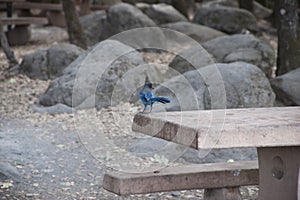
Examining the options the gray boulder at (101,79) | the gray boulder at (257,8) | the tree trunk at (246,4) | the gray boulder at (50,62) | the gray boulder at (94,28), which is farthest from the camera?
the gray boulder at (257,8)

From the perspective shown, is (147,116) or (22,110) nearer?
(147,116)

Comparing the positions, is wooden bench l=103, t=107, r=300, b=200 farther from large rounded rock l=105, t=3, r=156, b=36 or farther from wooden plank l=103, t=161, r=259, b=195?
large rounded rock l=105, t=3, r=156, b=36

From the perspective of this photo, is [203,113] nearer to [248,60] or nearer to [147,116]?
[147,116]

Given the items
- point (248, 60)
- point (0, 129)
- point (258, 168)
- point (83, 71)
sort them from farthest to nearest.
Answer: point (248, 60)
point (83, 71)
point (0, 129)
point (258, 168)

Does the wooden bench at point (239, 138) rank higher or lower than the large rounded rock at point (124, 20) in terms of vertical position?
lower

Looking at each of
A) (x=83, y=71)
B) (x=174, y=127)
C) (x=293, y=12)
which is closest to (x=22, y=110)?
(x=83, y=71)

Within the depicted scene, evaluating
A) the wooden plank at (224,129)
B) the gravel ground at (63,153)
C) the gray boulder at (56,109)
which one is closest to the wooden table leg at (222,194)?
the wooden plank at (224,129)

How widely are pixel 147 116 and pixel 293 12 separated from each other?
5.74 m

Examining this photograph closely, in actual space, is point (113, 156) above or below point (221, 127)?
below

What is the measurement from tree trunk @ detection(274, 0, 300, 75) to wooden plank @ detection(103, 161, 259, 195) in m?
4.76

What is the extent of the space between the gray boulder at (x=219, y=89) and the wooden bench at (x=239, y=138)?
2.18m

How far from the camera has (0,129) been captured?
7.58 meters

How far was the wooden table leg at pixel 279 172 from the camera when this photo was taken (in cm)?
402

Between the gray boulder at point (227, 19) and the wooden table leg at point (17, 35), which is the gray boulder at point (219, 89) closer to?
the gray boulder at point (227, 19)
